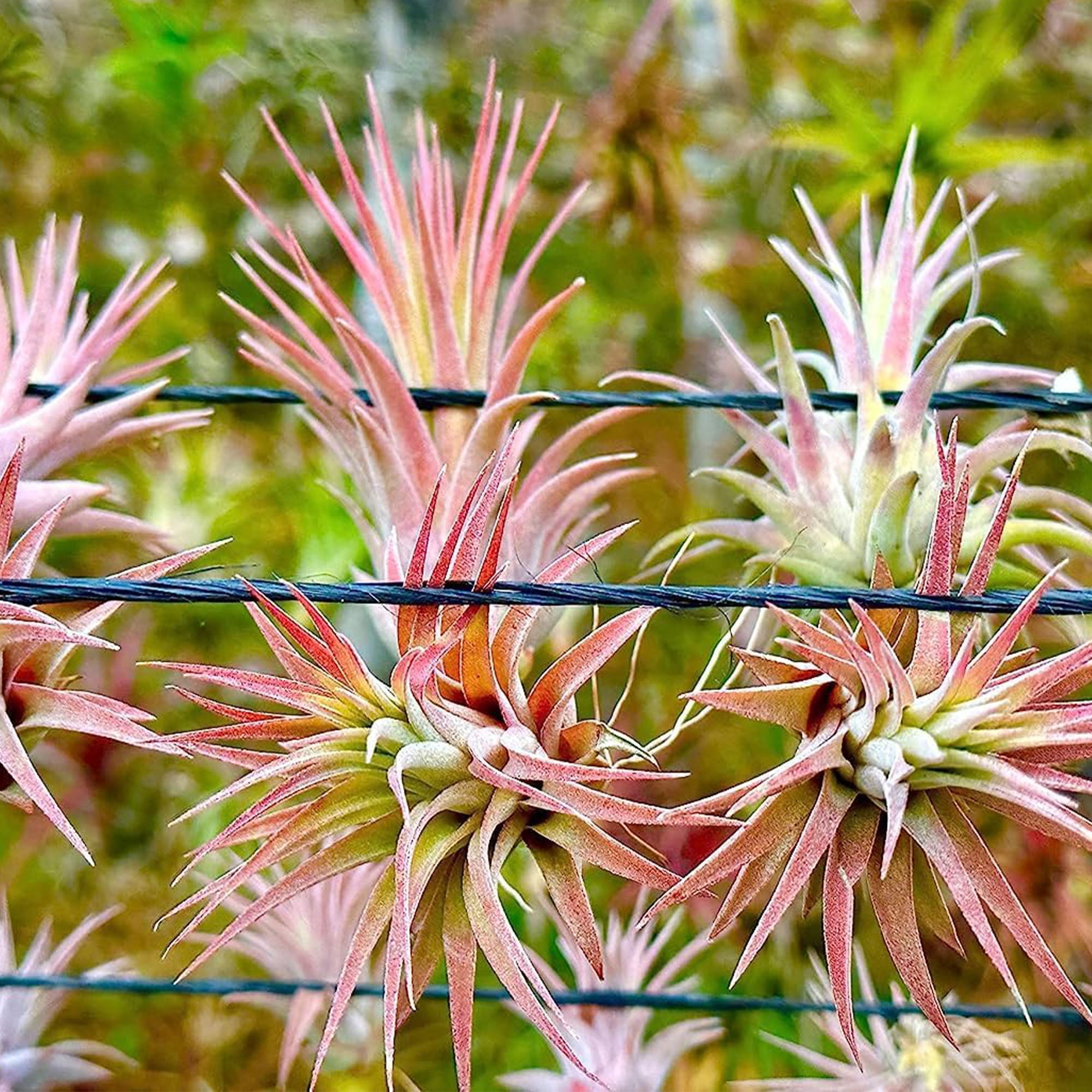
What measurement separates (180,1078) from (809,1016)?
25.4 inches

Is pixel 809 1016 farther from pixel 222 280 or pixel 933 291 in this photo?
pixel 222 280

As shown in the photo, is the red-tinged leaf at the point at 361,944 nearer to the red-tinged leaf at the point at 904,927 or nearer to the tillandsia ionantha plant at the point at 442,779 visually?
the tillandsia ionantha plant at the point at 442,779

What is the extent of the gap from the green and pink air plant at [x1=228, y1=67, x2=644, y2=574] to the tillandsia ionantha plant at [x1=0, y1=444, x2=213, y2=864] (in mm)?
101

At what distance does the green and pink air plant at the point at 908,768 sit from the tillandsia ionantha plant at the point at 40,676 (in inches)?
8.5

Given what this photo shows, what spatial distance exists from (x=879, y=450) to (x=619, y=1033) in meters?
0.46

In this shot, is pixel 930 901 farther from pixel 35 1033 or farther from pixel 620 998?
pixel 35 1033

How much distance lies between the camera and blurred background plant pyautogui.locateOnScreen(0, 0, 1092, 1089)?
1.02 metres

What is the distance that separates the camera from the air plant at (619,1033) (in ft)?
2.34

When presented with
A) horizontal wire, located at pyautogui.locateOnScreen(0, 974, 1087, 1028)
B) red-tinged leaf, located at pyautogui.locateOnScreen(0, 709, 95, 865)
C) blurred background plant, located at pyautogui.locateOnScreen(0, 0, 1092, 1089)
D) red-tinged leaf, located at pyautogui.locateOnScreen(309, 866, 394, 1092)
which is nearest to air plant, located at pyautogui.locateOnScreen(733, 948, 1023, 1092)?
horizontal wire, located at pyautogui.locateOnScreen(0, 974, 1087, 1028)

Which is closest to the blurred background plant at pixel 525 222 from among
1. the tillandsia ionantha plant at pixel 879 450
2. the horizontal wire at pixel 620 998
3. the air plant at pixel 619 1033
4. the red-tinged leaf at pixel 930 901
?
the air plant at pixel 619 1033

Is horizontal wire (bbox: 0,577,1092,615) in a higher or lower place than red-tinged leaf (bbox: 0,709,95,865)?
higher

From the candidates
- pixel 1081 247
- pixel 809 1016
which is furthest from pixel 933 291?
pixel 1081 247

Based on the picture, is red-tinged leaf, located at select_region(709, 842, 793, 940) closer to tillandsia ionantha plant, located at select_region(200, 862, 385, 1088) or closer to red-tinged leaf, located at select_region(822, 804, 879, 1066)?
red-tinged leaf, located at select_region(822, 804, 879, 1066)

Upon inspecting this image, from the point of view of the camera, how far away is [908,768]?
379mm
